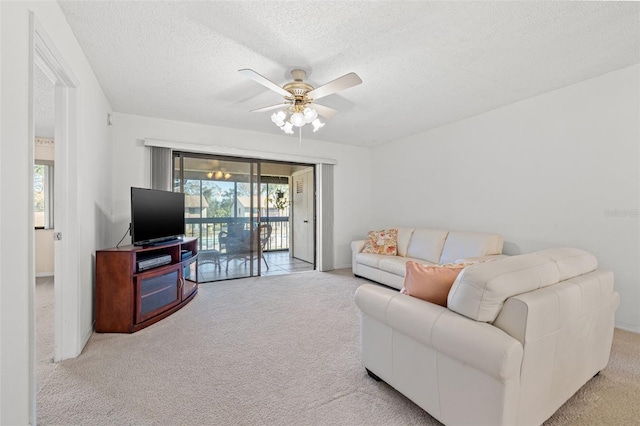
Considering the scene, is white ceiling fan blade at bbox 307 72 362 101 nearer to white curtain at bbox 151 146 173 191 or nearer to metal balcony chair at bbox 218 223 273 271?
white curtain at bbox 151 146 173 191

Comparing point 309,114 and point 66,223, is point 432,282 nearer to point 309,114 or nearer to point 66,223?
point 309,114

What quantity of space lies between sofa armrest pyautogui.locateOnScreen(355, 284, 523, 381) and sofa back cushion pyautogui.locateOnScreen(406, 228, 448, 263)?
8.56 feet

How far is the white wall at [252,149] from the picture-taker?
12.6 feet

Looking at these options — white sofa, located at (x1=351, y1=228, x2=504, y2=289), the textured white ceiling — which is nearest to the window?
the textured white ceiling

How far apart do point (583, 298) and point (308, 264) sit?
4.97m

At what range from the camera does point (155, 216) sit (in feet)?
10.6

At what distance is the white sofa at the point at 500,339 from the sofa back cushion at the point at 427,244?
228 centimetres

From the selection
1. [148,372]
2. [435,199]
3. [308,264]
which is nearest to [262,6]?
[148,372]

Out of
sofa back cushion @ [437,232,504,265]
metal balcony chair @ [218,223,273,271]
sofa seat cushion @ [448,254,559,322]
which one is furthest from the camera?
metal balcony chair @ [218,223,273,271]

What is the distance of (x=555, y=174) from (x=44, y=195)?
7895 mm

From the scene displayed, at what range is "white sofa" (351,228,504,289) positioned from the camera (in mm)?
3521

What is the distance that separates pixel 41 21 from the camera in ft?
5.14

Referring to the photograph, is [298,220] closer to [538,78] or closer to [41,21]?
[538,78]

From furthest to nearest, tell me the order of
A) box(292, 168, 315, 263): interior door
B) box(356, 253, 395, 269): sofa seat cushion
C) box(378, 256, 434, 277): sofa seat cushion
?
box(292, 168, 315, 263): interior door, box(356, 253, 395, 269): sofa seat cushion, box(378, 256, 434, 277): sofa seat cushion
